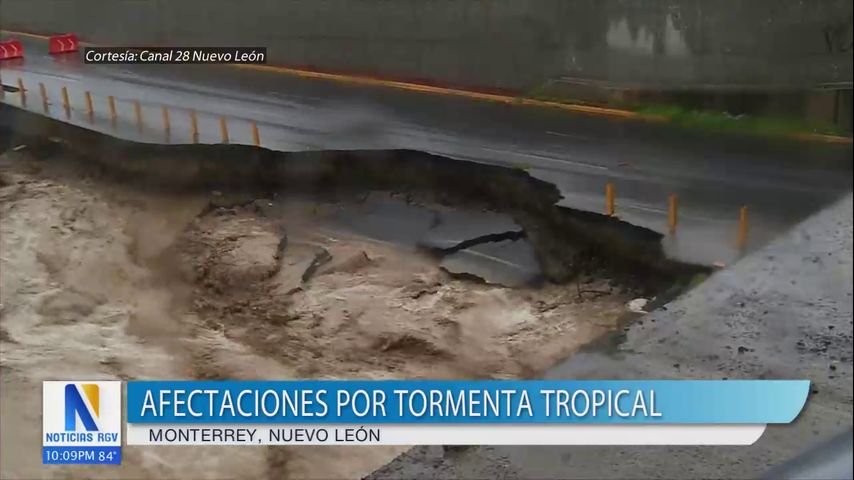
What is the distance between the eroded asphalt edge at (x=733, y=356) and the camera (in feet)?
7.12

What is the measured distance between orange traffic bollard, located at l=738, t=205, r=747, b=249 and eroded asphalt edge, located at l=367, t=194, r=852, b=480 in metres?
0.07

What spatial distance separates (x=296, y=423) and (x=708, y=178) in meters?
1.58

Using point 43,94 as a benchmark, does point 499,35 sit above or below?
above

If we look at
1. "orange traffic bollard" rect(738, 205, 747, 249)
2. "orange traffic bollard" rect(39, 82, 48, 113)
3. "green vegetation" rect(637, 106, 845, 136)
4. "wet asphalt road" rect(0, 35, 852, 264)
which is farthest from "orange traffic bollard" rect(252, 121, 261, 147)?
"orange traffic bollard" rect(738, 205, 747, 249)

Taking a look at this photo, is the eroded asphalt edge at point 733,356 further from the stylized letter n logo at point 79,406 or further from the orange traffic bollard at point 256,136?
the orange traffic bollard at point 256,136

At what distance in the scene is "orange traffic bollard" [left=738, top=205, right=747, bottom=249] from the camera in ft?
7.14

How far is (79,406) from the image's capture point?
2178 millimetres

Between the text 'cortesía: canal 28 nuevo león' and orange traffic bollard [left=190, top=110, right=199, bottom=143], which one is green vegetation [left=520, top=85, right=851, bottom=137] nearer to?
the text 'cortesía: canal 28 nuevo león'

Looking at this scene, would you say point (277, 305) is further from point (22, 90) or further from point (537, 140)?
point (22, 90)

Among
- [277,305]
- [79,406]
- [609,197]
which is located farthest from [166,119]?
[609,197]

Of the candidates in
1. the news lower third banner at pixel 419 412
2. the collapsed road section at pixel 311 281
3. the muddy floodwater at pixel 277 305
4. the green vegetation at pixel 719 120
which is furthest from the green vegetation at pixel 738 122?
the news lower third banner at pixel 419 412

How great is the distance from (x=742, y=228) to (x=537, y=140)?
738mm

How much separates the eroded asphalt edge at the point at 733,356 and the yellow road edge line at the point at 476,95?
10.8 inches

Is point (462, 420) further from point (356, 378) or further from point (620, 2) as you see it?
point (620, 2)
